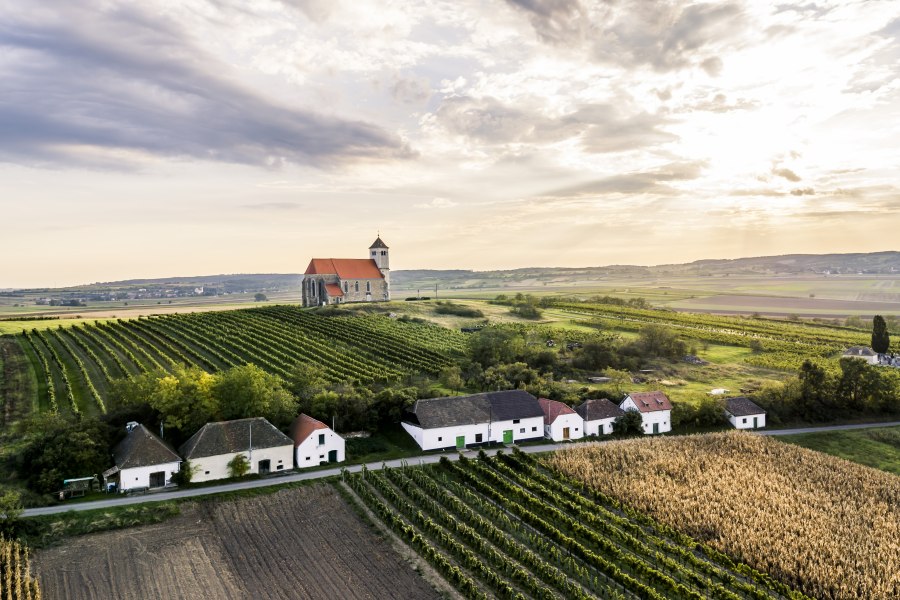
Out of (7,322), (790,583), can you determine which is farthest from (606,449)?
(7,322)

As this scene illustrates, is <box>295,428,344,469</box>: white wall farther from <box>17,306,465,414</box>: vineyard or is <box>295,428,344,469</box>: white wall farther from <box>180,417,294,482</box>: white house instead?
<box>17,306,465,414</box>: vineyard

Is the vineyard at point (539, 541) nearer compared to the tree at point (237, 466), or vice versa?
the vineyard at point (539, 541)

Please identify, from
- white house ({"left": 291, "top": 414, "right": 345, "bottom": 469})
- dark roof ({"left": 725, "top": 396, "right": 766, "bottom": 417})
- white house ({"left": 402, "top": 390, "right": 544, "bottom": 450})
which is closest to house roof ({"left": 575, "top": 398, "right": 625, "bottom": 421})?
white house ({"left": 402, "top": 390, "right": 544, "bottom": 450})

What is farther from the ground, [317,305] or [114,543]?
[317,305]

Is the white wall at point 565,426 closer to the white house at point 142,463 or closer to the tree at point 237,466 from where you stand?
the tree at point 237,466

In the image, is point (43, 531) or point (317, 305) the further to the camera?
point (317, 305)

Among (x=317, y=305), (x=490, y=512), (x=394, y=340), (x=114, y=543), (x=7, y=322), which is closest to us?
(x=114, y=543)

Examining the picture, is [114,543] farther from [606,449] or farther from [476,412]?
[606,449]

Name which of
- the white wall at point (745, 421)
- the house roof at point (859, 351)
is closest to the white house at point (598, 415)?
the white wall at point (745, 421)
